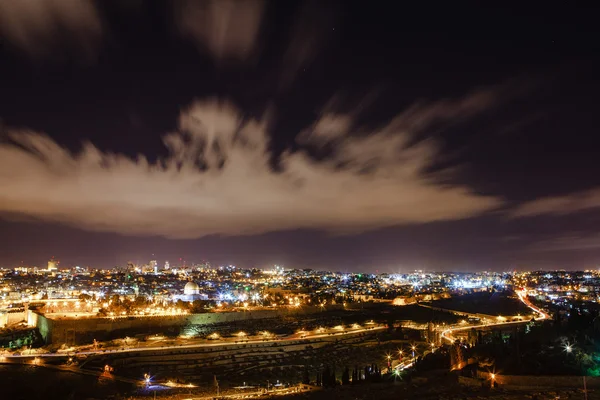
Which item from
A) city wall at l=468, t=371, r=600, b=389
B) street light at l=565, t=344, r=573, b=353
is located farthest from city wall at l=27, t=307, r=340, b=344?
street light at l=565, t=344, r=573, b=353

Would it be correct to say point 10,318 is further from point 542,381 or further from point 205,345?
point 542,381

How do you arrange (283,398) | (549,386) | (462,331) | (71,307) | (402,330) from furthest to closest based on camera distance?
(71,307) < (402,330) < (462,331) < (283,398) < (549,386)

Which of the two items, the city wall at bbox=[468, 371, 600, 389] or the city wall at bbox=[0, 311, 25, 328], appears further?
the city wall at bbox=[0, 311, 25, 328]

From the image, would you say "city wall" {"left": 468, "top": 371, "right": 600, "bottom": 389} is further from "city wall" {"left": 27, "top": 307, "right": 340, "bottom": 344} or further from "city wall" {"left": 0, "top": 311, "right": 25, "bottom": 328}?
"city wall" {"left": 0, "top": 311, "right": 25, "bottom": 328}

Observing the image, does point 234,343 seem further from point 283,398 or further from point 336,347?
point 283,398

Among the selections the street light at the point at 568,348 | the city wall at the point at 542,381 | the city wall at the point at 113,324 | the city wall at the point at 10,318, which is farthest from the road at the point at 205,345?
the city wall at the point at 542,381

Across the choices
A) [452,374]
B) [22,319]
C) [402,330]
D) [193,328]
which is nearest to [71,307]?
[22,319]

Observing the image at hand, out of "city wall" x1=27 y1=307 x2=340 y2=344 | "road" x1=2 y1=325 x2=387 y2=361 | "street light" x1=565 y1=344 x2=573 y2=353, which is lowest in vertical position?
"road" x1=2 y1=325 x2=387 y2=361

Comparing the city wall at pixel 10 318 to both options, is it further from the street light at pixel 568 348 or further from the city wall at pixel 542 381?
the street light at pixel 568 348
